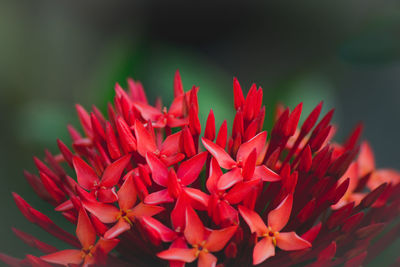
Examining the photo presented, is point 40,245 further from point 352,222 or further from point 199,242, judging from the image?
point 352,222

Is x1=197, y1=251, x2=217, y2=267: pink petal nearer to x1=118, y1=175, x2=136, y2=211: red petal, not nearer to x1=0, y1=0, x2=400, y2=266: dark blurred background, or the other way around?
x1=118, y1=175, x2=136, y2=211: red petal

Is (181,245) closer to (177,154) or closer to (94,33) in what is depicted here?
(177,154)

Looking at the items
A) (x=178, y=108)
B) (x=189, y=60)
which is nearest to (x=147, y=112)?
(x=178, y=108)

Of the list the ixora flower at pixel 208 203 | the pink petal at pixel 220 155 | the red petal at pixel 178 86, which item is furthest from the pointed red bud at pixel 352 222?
the red petal at pixel 178 86

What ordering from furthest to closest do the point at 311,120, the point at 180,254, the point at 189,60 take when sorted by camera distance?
the point at 189,60
the point at 311,120
the point at 180,254

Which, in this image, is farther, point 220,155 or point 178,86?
point 178,86

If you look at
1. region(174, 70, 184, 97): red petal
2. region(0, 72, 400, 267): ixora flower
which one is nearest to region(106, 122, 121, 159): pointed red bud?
region(0, 72, 400, 267): ixora flower
